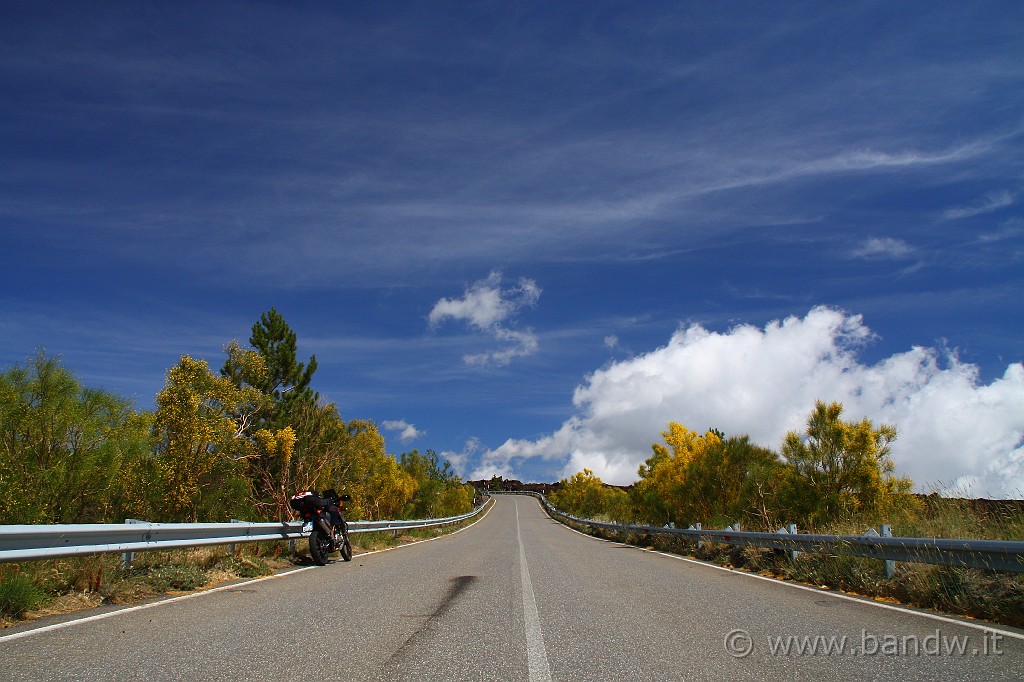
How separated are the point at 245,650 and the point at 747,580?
8848 mm

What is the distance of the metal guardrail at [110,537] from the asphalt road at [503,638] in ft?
2.48

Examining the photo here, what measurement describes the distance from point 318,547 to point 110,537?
5.95 metres

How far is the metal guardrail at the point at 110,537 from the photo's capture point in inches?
255

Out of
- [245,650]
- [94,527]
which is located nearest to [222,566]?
[94,527]

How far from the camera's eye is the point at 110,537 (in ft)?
26.3

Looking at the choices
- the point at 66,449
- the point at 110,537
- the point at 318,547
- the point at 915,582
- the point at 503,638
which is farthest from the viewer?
the point at 318,547

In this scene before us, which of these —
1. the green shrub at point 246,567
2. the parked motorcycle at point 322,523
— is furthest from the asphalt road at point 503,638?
the parked motorcycle at point 322,523

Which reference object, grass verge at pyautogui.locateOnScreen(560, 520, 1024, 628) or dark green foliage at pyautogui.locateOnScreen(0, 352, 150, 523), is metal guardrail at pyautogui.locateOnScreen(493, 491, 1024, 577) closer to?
grass verge at pyautogui.locateOnScreen(560, 520, 1024, 628)

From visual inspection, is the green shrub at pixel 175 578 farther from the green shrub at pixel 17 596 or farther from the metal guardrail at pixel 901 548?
the metal guardrail at pixel 901 548

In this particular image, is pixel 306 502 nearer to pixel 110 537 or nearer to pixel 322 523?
pixel 322 523

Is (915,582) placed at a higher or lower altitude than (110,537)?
lower

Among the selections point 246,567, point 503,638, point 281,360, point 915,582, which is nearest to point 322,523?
point 246,567

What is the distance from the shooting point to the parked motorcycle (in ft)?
44.8

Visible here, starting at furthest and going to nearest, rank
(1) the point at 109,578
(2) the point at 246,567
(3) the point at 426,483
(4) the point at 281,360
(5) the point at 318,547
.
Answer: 1. (3) the point at 426,483
2. (4) the point at 281,360
3. (5) the point at 318,547
4. (2) the point at 246,567
5. (1) the point at 109,578
